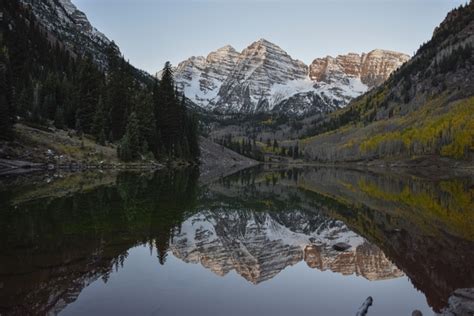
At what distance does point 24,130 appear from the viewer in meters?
74.8

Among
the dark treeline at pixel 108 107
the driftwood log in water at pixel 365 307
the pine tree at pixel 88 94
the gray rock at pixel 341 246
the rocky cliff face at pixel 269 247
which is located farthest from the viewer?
the pine tree at pixel 88 94

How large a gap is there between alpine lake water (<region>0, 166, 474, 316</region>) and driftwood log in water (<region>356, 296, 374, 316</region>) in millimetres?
285

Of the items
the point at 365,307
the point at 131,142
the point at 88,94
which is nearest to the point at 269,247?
the point at 365,307

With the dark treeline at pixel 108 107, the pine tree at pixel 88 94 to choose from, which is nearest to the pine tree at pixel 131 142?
the dark treeline at pixel 108 107

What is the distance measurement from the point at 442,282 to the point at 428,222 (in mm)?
17074

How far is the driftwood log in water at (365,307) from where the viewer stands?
14053 millimetres

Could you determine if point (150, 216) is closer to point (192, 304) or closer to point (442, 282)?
point (192, 304)

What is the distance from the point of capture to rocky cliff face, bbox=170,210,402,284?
20.2 meters

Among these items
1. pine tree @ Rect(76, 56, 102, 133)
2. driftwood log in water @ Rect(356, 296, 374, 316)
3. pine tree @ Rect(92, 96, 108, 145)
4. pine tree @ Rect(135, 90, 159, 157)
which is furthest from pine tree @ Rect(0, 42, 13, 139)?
driftwood log in water @ Rect(356, 296, 374, 316)

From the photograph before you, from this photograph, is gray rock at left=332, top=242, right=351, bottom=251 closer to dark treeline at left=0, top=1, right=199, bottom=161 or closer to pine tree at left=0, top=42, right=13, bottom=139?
pine tree at left=0, top=42, right=13, bottom=139

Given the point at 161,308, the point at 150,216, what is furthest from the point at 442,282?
the point at 150,216

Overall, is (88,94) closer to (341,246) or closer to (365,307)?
(341,246)

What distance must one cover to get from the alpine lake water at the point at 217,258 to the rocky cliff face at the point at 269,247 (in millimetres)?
77

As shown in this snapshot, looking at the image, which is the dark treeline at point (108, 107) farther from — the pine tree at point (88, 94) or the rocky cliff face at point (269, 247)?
the rocky cliff face at point (269, 247)
